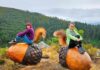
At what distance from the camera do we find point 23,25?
99.3m

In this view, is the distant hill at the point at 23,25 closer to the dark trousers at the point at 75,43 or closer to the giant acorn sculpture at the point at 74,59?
the giant acorn sculpture at the point at 74,59

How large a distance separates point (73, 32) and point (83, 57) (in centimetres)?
111

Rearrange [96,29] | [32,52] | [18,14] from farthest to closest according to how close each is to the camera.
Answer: [18,14] → [96,29] → [32,52]

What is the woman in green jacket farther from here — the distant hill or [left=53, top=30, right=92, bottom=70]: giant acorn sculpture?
the distant hill

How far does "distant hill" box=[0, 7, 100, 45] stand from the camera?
228 feet

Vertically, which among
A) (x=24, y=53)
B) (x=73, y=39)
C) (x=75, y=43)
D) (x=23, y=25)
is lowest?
(x=23, y=25)

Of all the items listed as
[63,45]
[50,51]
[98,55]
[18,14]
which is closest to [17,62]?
[63,45]

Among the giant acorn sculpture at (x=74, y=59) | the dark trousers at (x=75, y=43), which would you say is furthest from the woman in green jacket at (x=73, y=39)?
the giant acorn sculpture at (x=74, y=59)

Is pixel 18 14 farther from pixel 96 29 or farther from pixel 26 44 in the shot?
pixel 26 44

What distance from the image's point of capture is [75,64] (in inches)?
730

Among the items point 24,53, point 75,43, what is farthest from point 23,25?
point 75,43

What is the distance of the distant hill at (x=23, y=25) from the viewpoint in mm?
69400

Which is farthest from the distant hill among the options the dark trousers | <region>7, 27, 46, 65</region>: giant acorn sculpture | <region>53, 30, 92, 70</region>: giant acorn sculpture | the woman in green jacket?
the dark trousers

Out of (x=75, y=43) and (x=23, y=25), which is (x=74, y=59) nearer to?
(x=75, y=43)
